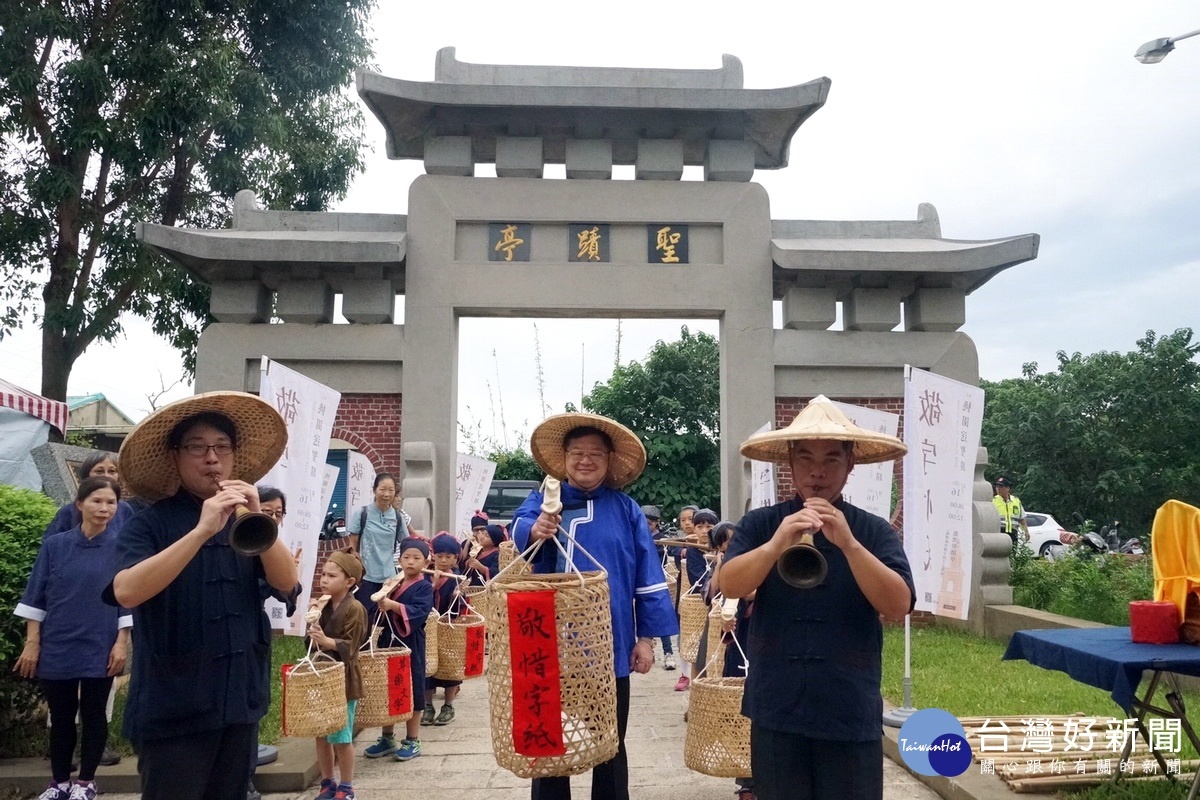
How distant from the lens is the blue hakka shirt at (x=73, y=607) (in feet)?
15.1

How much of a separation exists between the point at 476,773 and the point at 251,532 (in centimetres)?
349

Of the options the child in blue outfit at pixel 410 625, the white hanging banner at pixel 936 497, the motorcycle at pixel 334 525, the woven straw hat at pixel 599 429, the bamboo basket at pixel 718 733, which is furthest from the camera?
the motorcycle at pixel 334 525

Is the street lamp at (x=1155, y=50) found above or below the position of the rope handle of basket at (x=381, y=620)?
above

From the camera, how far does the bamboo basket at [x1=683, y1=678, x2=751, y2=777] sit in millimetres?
4406

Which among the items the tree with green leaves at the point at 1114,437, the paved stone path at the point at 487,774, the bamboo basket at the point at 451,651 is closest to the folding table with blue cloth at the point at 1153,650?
the paved stone path at the point at 487,774

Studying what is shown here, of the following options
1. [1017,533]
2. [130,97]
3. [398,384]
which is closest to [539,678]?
[398,384]

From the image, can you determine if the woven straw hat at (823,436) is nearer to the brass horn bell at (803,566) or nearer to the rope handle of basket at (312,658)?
the brass horn bell at (803,566)

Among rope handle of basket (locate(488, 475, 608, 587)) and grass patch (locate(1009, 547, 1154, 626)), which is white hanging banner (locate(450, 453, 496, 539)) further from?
rope handle of basket (locate(488, 475, 608, 587))

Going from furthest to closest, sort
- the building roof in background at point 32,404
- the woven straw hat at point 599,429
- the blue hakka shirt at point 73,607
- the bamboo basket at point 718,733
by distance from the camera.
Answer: the building roof in background at point 32,404 → the blue hakka shirt at point 73,607 → the bamboo basket at point 718,733 → the woven straw hat at point 599,429

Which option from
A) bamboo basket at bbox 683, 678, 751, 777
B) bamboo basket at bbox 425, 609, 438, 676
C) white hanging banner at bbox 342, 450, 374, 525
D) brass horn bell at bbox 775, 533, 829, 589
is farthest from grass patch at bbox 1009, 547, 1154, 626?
brass horn bell at bbox 775, 533, 829, 589

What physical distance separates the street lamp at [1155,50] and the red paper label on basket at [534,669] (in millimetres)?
9645

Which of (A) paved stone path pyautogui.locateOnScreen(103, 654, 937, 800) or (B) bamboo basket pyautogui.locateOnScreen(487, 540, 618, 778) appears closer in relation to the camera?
(B) bamboo basket pyautogui.locateOnScreen(487, 540, 618, 778)

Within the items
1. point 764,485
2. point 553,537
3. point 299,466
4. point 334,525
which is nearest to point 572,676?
point 553,537

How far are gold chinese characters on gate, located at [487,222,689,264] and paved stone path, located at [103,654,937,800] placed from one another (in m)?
6.30
